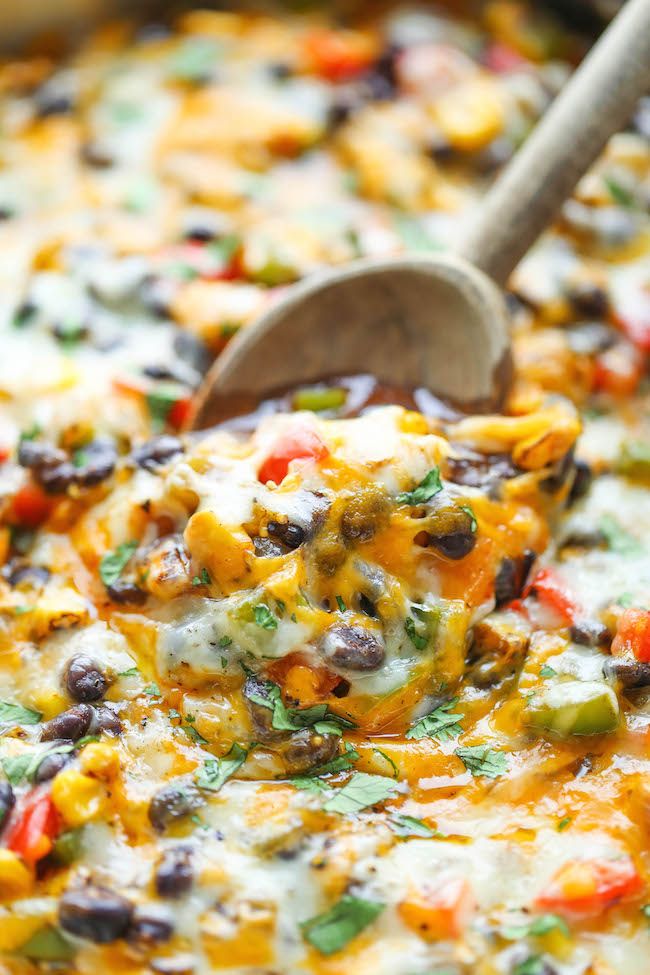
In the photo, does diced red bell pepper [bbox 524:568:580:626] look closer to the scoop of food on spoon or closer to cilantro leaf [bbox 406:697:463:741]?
cilantro leaf [bbox 406:697:463:741]

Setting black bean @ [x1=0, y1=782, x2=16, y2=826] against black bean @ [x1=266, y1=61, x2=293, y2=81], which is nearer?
black bean @ [x1=0, y1=782, x2=16, y2=826]

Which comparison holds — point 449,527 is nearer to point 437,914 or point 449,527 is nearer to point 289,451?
point 289,451

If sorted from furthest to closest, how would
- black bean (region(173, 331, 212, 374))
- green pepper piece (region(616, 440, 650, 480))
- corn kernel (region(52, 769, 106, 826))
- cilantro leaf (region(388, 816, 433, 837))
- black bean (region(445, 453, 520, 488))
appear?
black bean (region(173, 331, 212, 374)) → green pepper piece (region(616, 440, 650, 480)) → black bean (region(445, 453, 520, 488)) → cilantro leaf (region(388, 816, 433, 837)) → corn kernel (region(52, 769, 106, 826))

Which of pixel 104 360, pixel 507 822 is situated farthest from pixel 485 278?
pixel 507 822

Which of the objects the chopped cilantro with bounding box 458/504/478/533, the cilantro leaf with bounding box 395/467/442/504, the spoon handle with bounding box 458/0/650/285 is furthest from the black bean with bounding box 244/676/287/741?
the spoon handle with bounding box 458/0/650/285

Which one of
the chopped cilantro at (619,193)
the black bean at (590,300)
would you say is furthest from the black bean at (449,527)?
the chopped cilantro at (619,193)

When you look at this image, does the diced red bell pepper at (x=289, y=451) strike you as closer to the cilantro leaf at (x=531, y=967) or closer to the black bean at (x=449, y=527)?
the black bean at (x=449, y=527)

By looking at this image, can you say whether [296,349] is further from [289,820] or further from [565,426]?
[289,820]
